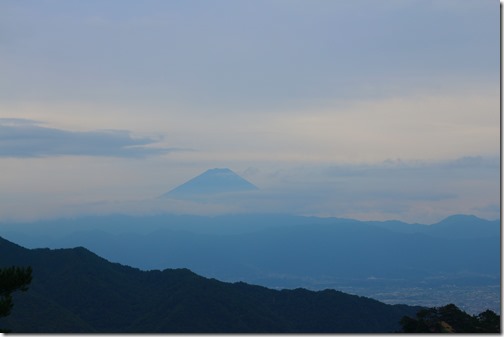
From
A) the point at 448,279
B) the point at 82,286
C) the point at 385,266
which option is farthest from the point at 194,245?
the point at 82,286

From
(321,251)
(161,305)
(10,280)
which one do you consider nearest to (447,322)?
(10,280)

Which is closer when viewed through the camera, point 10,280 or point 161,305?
point 10,280

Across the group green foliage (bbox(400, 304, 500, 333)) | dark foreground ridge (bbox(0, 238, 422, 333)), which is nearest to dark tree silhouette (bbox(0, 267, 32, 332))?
green foliage (bbox(400, 304, 500, 333))

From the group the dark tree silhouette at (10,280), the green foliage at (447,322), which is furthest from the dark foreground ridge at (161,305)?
the dark tree silhouette at (10,280)

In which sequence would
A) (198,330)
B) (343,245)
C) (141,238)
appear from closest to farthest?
(198,330), (343,245), (141,238)

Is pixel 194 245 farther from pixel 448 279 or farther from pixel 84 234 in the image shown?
pixel 448 279

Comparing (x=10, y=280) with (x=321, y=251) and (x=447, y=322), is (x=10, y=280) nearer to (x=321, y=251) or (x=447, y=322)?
(x=447, y=322)

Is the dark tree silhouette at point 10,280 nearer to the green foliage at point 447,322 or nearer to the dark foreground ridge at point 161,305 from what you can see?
the green foliage at point 447,322

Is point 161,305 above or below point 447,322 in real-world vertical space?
below
